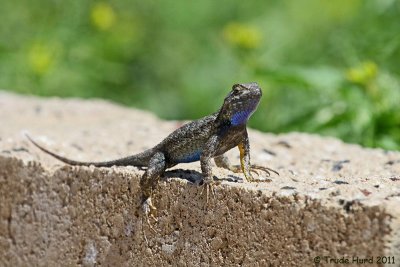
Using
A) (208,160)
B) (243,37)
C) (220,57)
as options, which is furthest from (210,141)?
(220,57)

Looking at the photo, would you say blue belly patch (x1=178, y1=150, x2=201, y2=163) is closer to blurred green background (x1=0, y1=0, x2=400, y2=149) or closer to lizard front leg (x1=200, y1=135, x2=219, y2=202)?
lizard front leg (x1=200, y1=135, x2=219, y2=202)

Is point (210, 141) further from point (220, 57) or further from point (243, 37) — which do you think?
point (220, 57)

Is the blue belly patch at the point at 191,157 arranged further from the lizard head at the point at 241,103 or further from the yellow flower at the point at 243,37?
the yellow flower at the point at 243,37

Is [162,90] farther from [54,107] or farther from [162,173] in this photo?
[162,173]

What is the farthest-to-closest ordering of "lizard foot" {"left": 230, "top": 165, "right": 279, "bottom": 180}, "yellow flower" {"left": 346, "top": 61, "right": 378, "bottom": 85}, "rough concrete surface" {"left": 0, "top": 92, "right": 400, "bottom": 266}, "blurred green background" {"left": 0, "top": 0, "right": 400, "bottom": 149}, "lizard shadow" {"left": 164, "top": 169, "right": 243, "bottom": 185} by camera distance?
1. "blurred green background" {"left": 0, "top": 0, "right": 400, "bottom": 149}
2. "yellow flower" {"left": 346, "top": 61, "right": 378, "bottom": 85}
3. "lizard foot" {"left": 230, "top": 165, "right": 279, "bottom": 180}
4. "lizard shadow" {"left": 164, "top": 169, "right": 243, "bottom": 185}
5. "rough concrete surface" {"left": 0, "top": 92, "right": 400, "bottom": 266}

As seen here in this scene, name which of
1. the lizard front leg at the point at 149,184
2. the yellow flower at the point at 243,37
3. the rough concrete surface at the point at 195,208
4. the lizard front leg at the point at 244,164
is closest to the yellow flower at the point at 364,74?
the rough concrete surface at the point at 195,208

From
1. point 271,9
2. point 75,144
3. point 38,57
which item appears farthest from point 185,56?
point 75,144

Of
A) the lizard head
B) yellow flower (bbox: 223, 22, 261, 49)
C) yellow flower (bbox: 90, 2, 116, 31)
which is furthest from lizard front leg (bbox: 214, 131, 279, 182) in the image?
yellow flower (bbox: 90, 2, 116, 31)
